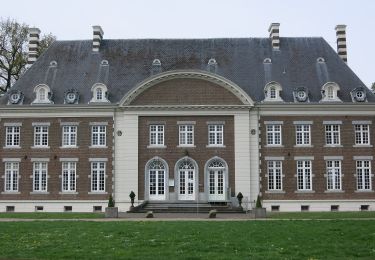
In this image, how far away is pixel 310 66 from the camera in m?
43.8

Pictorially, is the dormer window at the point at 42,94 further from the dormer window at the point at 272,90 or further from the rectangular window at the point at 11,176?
the dormer window at the point at 272,90

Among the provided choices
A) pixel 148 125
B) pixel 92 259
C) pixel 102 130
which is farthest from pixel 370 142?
pixel 92 259

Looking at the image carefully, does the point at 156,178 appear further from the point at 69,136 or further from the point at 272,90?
the point at 272,90

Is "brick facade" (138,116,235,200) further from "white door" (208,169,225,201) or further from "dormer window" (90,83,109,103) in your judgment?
"dormer window" (90,83,109,103)

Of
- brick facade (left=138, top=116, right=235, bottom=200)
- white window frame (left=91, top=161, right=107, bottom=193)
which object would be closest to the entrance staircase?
brick facade (left=138, top=116, right=235, bottom=200)

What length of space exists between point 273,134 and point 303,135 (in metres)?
2.08

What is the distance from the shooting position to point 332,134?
134 ft

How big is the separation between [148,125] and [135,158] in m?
2.47

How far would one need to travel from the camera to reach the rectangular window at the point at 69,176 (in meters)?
40.9

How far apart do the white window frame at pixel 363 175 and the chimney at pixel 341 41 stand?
8.81 m

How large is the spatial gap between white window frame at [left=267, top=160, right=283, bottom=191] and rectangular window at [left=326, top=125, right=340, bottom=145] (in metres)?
3.75

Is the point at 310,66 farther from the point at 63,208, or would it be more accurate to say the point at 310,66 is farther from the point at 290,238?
the point at 290,238

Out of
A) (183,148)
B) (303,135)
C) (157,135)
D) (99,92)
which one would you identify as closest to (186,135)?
(183,148)

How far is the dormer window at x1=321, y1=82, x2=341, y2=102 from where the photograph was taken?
135 ft
